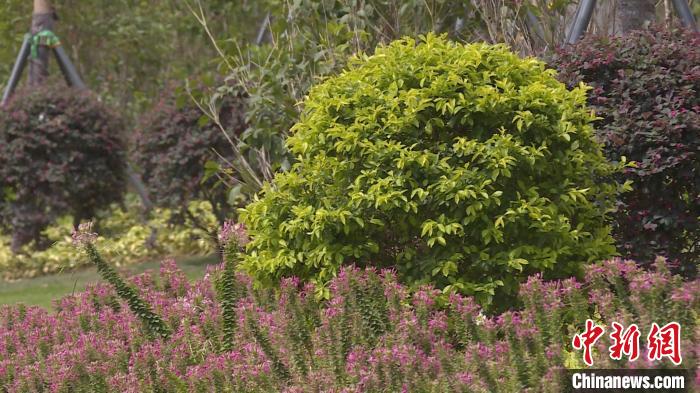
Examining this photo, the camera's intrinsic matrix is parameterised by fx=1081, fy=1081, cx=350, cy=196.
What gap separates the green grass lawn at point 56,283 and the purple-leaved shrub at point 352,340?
169 inches

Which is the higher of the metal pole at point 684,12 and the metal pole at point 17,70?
the metal pole at point 17,70

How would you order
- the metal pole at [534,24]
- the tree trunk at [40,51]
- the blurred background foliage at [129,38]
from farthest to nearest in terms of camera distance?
the blurred background foliage at [129,38]
the tree trunk at [40,51]
the metal pole at [534,24]

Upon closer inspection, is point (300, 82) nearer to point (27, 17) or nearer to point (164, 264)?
point (164, 264)

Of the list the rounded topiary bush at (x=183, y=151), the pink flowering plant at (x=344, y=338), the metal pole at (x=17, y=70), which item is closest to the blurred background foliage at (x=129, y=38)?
the metal pole at (x=17, y=70)

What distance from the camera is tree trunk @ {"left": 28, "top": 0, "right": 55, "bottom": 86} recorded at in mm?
12820

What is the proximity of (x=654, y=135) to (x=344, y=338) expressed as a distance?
2.03 meters

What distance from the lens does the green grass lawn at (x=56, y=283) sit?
1045 cm

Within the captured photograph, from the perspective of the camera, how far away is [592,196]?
5.70 metres

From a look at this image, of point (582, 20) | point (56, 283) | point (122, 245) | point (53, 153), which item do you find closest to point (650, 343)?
point (582, 20)

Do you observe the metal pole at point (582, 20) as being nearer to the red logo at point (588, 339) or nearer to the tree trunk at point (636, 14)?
the tree trunk at point (636, 14)

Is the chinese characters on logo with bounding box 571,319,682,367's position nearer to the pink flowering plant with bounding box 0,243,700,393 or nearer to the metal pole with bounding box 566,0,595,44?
the pink flowering plant with bounding box 0,243,700,393

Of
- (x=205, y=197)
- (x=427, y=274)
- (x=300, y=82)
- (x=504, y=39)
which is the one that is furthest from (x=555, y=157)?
(x=205, y=197)

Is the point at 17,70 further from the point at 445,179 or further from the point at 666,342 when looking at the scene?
the point at 666,342

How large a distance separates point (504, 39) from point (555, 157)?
2451 millimetres
